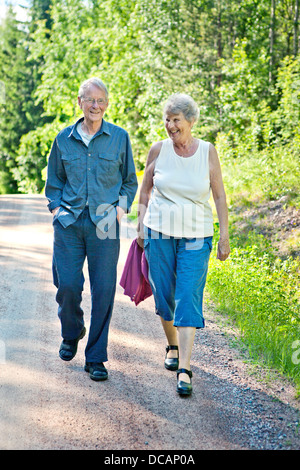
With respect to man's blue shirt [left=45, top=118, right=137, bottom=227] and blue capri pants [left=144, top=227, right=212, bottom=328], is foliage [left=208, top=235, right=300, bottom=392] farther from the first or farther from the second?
man's blue shirt [left=45, top=118, right=137, bottom=227]

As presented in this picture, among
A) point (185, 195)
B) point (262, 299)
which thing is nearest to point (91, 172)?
point (185, 195)

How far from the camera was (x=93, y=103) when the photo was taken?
152 inches

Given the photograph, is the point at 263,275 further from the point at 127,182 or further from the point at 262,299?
the point at 127,182

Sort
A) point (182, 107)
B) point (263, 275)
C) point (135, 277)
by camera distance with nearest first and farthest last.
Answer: point (182, 107) < point (135, 277) < point (263, 275)

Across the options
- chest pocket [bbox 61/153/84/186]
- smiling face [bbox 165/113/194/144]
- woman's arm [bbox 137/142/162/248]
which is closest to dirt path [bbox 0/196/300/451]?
woman's arm [bbox 137/142/162/248]

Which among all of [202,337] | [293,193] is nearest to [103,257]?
[202,337]

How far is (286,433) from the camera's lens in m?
3.29

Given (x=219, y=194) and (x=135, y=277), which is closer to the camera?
(x=219, y=194)

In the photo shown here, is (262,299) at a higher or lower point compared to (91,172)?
lower

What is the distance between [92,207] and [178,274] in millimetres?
792

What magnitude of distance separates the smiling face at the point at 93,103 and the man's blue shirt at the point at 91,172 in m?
0.11

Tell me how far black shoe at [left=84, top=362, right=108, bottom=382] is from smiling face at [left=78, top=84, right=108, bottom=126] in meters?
1.77
